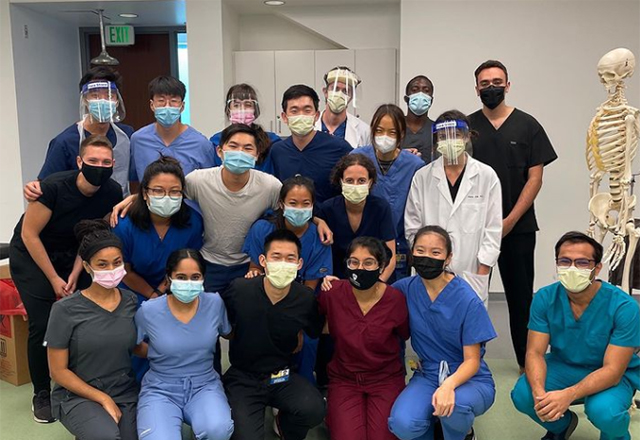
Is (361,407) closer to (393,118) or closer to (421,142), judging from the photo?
(393,118)

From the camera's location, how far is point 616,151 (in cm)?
262

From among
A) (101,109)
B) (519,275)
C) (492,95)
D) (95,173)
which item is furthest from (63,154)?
(519,275)

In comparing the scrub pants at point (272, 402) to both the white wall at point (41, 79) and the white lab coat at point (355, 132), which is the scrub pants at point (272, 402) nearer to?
the white lab coat at point (355, 132)

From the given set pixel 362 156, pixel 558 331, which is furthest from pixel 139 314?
pixel 558 331

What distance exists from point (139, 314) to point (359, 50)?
3343 mm

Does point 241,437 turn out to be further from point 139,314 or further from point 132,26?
point 132,26

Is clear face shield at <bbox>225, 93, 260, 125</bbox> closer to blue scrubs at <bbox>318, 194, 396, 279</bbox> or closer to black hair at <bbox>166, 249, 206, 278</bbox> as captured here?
blue scrubs at <bbox>318, 194, 396, 279</bbox>

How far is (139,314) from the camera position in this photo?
2.23 metres

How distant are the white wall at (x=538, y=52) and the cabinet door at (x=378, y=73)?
1.24ft

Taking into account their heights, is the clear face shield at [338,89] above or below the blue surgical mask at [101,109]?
above

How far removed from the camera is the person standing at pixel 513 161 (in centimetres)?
290

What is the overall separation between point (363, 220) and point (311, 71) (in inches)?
105

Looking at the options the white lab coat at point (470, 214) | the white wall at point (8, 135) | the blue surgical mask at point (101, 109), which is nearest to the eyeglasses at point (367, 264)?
the white lab coat at point (470, 214)

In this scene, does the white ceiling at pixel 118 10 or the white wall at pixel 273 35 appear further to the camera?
the white wall at pixel 273 35
